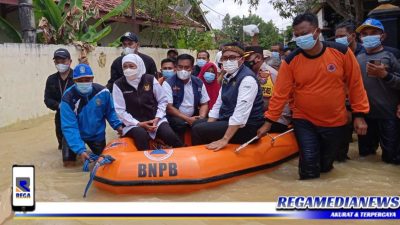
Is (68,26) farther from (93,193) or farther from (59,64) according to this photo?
(93,193)

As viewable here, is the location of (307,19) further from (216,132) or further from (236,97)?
(216,132)

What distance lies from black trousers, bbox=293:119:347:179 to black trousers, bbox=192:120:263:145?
1.55 feet

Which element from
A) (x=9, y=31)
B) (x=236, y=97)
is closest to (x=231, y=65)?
(x=236, y=97)

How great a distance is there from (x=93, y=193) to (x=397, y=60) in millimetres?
3709

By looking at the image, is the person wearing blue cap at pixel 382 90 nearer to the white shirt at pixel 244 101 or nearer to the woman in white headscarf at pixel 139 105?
the white shirt at pixel 244 101

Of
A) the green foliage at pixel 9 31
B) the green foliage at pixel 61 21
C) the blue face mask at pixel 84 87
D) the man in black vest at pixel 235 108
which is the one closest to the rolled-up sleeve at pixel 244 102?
the man in black vest at pixel 235 108

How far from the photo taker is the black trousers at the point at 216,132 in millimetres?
4562

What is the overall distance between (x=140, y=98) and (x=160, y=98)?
10.3 inches

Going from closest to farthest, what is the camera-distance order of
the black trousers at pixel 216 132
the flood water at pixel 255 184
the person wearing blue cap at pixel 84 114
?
the flood water at pixel 255 184, the black trousers at pixel 216 132, the person wearing blue cap at pixel 84 114

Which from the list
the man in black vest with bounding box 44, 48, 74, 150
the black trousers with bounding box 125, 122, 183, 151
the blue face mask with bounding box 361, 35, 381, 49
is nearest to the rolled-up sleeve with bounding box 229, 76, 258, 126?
the black trousers with bounding box 125, 122, 183, 151

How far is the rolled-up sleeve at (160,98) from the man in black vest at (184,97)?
40 cm

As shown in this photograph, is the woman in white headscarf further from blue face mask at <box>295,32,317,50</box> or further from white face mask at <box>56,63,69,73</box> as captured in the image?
blue face mask at <box>295,32,317,50</box>

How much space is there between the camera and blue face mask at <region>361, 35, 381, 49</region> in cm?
482

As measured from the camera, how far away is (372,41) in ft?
15.9
